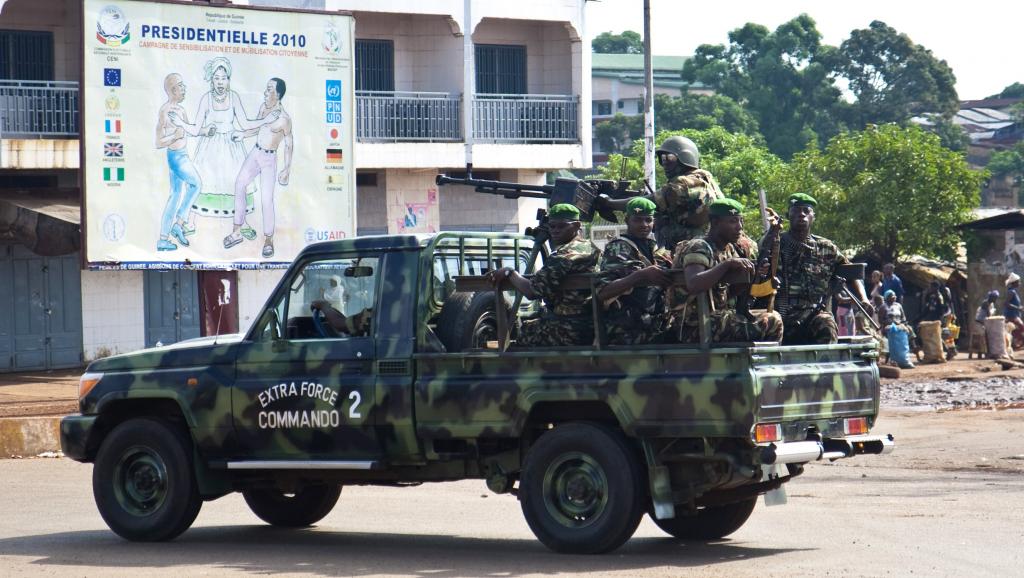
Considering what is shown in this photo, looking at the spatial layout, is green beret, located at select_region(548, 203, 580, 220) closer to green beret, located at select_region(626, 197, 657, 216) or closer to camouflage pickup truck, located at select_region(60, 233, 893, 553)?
green beret, located at select_region(626, 197, 657, 216)

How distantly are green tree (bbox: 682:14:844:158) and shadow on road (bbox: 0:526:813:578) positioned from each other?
62.8 metres

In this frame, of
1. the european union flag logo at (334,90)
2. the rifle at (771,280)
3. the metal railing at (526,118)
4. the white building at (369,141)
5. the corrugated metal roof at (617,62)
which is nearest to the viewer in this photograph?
the rifle at (771,280)

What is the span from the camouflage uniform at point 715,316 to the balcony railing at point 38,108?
60.5 feet

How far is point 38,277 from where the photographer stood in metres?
26.0

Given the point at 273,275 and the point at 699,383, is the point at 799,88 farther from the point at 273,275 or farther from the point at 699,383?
the point at 699,383

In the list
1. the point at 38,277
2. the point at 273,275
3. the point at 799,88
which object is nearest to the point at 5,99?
the point at 38,277

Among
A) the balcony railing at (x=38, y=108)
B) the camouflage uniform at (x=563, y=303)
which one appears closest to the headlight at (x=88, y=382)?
the camouflage uniform at (x=563, y=303)

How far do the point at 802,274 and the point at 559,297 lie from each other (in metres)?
1.71

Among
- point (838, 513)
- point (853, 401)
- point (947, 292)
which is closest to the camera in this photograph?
point (853, 401)

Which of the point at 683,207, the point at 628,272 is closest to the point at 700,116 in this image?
the point at 683,207

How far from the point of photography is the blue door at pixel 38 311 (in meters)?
25.8

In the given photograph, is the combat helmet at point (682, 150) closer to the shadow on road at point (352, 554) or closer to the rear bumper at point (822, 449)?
the rear bumper at point (822, 449)

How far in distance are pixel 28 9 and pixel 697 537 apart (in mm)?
19684

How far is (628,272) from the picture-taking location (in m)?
9.16
